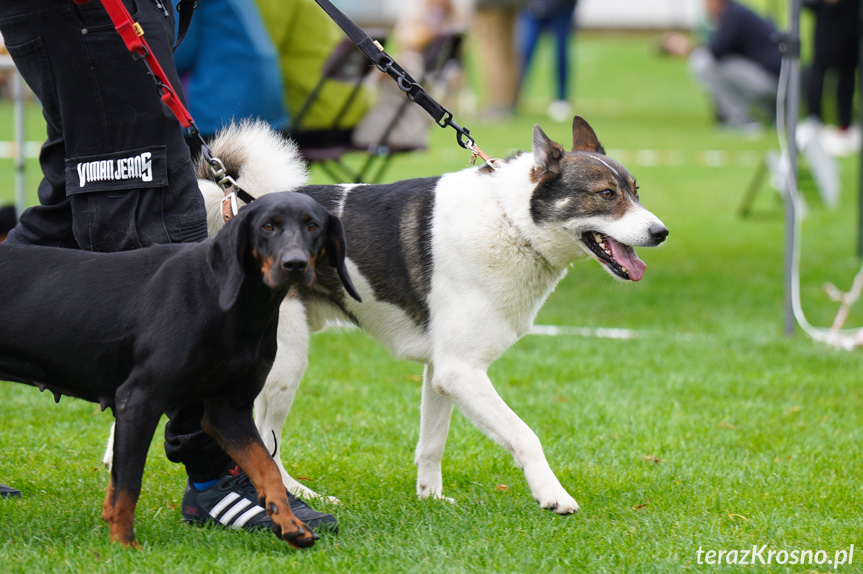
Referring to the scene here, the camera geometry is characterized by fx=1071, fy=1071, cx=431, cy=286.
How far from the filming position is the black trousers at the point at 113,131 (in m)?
3.15

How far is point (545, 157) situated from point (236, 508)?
1.57 m

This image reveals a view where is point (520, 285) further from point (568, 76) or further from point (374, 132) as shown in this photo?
point (568, 76)

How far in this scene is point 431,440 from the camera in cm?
387

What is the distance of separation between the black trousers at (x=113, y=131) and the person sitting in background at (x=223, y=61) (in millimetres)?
3193

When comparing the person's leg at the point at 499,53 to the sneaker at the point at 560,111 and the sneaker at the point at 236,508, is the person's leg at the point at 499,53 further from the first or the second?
the sneaker at the point at 236,508

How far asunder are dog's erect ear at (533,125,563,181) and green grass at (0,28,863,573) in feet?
3.72

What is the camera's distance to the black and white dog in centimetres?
362

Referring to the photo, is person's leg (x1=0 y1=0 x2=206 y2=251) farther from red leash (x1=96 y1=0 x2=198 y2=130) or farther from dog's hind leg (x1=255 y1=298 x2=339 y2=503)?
dog's hind leg (x1=255 y1=298 x2=339 y2=503)

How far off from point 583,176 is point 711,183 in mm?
10061

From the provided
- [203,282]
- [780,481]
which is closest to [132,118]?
[203,282]

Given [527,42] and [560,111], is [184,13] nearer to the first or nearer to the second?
[560,111]

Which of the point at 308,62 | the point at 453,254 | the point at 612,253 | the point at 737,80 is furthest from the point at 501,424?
the point at 737,80

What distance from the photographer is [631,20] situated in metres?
33.8

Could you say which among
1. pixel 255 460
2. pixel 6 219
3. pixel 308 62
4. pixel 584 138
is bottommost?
pixel 6 219
